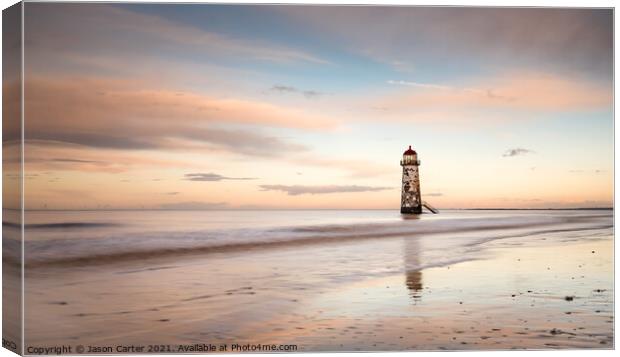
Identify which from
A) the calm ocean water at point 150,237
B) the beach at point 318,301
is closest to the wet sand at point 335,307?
the beach at point 318,301

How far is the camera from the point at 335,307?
5.52 metres

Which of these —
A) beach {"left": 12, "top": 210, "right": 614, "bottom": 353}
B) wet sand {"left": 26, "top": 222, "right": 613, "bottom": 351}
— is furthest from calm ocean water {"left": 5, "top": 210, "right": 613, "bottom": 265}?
wet sand {"left": 26, "top": 222, "right": 613, "bottom": 351}

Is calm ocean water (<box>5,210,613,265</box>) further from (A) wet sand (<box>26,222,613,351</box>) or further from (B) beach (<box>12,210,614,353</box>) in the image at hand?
(A) wet sand (<box>26,222,613,351</box>)

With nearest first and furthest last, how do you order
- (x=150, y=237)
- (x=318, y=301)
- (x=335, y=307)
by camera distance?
(x=335, y=307), (x=318, y=301), (x=150, y=237)

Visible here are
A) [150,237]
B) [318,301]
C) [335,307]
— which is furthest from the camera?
[150,237]

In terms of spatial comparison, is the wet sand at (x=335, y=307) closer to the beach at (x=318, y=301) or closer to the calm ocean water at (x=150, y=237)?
the beach at (x=318, y=301)

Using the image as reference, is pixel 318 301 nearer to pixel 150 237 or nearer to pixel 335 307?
pixel 335 307

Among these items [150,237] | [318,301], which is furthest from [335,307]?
[150,237]

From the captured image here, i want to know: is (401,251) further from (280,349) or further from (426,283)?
(280,349)

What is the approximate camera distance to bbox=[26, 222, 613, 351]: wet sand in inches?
199

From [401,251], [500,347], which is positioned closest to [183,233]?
[401,251]

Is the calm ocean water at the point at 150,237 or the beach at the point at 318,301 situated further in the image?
the calm ocean water at the point at 150,237

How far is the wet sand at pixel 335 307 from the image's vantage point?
506cm

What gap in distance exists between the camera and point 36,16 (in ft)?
16.9
